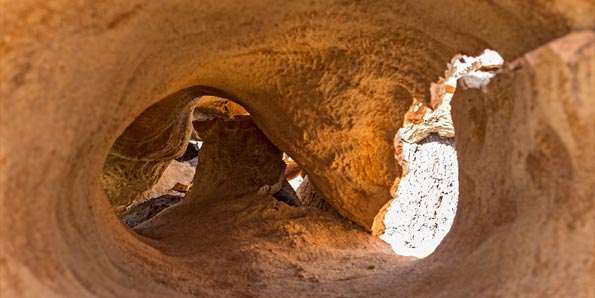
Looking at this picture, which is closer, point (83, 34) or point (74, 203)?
point (83, 34)

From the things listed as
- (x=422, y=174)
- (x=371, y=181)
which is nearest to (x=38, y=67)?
(x=371, y=181)

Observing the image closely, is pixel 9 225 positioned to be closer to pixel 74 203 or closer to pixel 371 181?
pixel 74 203

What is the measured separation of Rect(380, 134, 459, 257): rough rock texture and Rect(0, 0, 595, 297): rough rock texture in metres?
1.72

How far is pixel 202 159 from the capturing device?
224 cm

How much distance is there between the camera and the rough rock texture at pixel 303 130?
78 centimetres

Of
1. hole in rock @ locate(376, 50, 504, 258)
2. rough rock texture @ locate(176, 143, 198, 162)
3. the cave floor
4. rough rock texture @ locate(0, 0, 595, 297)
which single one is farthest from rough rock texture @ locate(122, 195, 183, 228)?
rough rock texture @ locate(176, 143, 198, 162)

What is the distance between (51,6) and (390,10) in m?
0.74

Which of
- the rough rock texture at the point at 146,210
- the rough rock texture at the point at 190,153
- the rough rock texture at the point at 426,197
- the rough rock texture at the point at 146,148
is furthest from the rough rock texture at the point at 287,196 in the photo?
the rough rock texture at the point at 190,153

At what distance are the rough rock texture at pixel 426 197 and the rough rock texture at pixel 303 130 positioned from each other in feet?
5.65

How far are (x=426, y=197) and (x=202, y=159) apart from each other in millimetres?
1931

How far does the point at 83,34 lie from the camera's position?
82 centimetres

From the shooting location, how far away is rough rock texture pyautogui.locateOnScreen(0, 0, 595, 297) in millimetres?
778

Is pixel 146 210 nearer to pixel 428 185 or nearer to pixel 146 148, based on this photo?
pixel 146 148

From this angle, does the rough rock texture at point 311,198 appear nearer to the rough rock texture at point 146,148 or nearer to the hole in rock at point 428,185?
the rough rock texture at point 146,148
